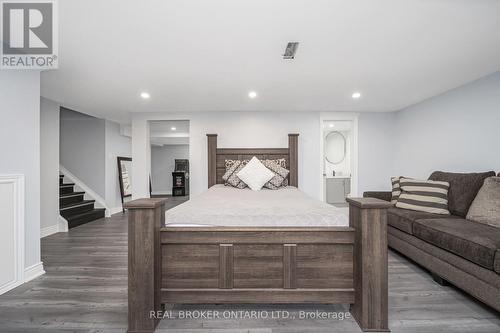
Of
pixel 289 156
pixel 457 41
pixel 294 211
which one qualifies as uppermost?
pixel 457 41

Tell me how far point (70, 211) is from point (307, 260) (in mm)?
4693

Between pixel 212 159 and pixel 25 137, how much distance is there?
8.54 ft

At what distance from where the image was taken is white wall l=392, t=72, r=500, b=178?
9.46 ft

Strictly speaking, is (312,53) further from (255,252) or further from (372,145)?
(372,145)

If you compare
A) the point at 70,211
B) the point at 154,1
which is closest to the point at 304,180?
the point at 154,1

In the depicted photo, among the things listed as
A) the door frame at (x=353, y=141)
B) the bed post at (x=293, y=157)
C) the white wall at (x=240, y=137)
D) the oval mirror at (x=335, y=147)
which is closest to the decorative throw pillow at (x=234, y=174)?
the white wall at (x=240, y=137)

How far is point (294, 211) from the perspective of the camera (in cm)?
179

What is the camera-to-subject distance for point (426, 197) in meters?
2.87

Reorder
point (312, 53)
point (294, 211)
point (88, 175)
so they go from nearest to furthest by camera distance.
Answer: point (294, 211) < point (312, 53) < point (88, 175)

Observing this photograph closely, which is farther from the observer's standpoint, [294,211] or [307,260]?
[294,211]

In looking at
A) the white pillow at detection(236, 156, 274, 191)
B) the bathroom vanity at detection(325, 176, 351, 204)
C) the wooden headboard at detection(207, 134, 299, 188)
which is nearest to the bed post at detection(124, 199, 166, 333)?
the white pillow at detection(236, 156, 274, 191)

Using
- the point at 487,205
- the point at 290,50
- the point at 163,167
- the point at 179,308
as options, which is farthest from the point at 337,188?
the point at 163,167

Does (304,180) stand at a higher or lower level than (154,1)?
lower

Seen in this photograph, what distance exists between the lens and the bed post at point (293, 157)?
440 centimetres
